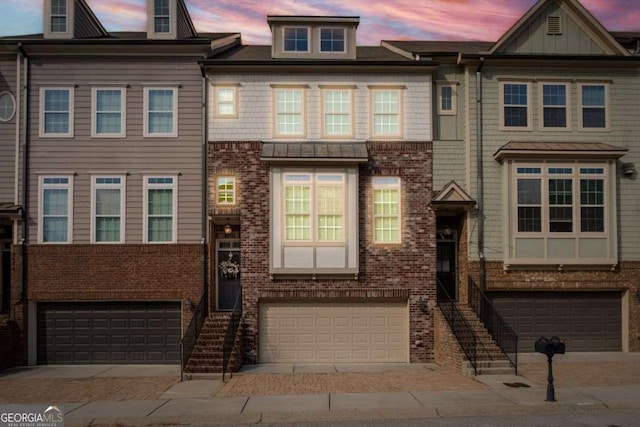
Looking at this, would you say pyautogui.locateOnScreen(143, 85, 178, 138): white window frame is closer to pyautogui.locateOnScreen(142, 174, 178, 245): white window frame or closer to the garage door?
pyautogui.locateOnScreen(142, 174, 178, 245): white window frame

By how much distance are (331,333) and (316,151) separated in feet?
17.6

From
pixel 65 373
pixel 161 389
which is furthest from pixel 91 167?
pixel 161 389

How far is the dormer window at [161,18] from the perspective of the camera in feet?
63.0

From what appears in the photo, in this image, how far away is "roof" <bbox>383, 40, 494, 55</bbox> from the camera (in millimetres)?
19922

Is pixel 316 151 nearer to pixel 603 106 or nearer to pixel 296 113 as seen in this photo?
pixel 296 113

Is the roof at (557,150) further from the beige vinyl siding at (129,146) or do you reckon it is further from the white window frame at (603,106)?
the beige vinyl siding at (129,146)

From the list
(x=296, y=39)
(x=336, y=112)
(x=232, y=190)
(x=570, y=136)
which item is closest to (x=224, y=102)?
(x=232, y=190)

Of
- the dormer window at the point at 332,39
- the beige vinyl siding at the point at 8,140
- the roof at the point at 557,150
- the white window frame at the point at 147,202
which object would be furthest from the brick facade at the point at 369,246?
the beige vinyl siding at the point at 8,140

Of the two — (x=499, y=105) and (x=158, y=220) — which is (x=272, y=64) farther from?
(x=499, y=105)

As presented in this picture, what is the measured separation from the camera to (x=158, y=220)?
18.5 metres

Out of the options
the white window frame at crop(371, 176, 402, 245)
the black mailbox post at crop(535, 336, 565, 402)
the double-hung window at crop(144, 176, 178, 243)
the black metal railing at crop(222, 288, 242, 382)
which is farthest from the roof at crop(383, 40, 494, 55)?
the black mailbox post at crop(535, 336, 565, 402)

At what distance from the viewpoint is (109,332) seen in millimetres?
18516

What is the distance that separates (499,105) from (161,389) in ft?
41.2

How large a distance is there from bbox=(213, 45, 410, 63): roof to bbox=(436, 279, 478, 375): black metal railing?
7178 millimetres
